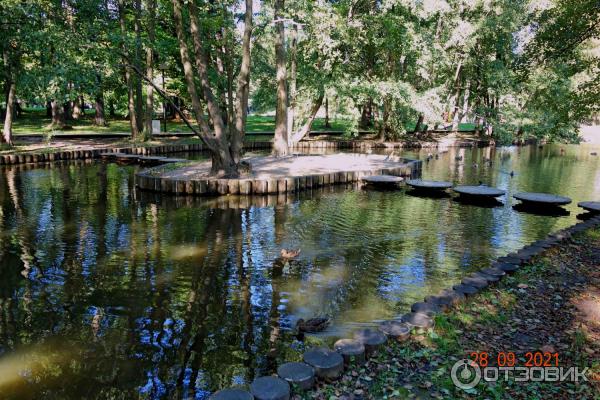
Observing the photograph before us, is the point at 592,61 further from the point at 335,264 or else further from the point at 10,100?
the point at 10,100

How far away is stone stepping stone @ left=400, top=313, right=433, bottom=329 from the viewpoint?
618cm

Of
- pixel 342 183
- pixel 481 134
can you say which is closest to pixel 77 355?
pixel 342 183

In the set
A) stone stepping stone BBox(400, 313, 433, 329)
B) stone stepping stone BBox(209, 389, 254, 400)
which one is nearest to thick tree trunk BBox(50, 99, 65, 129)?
stone stepping stone BBox(400, 313, 433, 329)

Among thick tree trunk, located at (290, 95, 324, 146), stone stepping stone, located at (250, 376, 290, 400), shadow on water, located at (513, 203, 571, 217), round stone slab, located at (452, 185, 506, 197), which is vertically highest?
thick tree trunk, located at (290, 95, 324, 146)

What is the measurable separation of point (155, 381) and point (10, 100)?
24.2 m

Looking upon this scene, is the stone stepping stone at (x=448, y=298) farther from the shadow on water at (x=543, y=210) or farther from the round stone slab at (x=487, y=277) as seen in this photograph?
the shadow on water at (x=543, y=210)

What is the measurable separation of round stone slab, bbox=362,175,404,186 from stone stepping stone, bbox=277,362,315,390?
46.4 feet

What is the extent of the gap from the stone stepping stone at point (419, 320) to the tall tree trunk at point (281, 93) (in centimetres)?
1991

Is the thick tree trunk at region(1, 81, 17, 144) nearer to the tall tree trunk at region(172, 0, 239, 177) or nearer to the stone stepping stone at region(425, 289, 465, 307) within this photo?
the tall tree trunk at region(172, 0, 239, 177)

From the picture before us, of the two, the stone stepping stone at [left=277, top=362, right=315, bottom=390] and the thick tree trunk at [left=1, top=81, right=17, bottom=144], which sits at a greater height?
the thick tree trunk at [left=1, top=81, right=17, bottom=144]

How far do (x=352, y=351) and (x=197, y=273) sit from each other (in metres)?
4.71

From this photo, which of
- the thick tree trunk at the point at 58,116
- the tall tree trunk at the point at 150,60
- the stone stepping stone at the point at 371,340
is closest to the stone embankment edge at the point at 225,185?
the tall tree trunk at the point at 150,60

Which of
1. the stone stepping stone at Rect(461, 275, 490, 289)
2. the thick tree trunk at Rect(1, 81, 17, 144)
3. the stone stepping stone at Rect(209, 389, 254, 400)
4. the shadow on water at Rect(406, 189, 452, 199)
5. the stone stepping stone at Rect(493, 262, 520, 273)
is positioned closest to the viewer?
the stone stepping stone at Rect(209, 389, 254, 400)

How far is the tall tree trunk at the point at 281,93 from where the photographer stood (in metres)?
23.8
